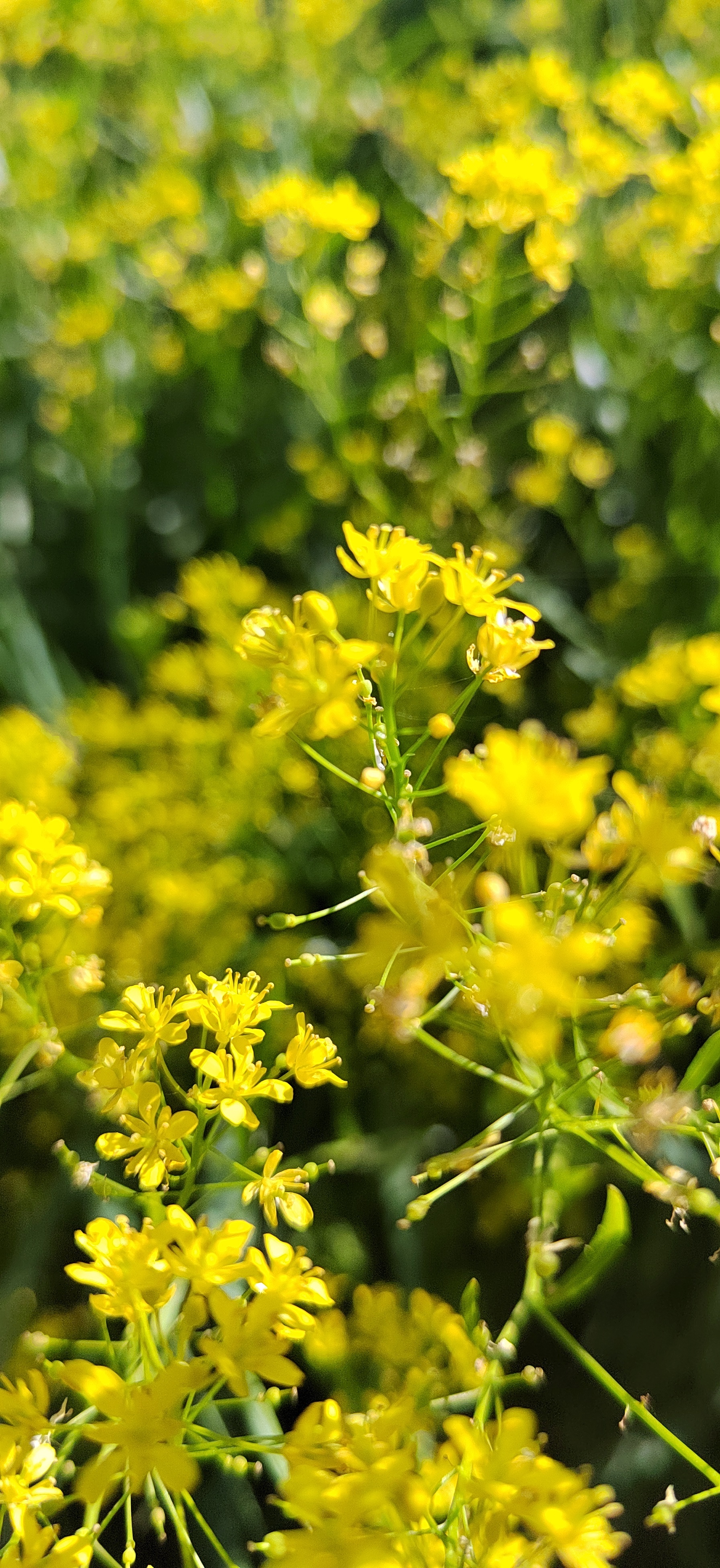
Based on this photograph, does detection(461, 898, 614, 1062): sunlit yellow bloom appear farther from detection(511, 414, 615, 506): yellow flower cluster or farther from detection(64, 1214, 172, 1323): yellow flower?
detection(511, 414, 615, 506): yellow flower cluster

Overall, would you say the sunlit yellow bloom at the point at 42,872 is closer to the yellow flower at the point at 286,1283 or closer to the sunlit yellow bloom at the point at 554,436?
the yellow flower at the point at 286,1283

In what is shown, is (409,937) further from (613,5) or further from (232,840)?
(613,5)

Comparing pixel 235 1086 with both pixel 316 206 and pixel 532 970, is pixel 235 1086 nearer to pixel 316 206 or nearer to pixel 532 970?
pixel 532 970

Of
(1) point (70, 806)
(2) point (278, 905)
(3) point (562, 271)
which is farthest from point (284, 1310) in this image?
(3) point (562, 271)

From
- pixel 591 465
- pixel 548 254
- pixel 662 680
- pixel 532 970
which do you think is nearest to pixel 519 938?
pixel 532 970

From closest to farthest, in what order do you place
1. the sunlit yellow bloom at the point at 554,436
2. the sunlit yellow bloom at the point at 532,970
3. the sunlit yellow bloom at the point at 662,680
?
the sunlit yellow bloom at the point at 532,970 → the sunlit yellow bloom at the point at 662,680 → the sunlit yellow bloom at the point at 554,436

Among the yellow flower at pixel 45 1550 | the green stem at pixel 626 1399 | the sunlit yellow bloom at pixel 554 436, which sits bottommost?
the green stem at pixel 626 1399

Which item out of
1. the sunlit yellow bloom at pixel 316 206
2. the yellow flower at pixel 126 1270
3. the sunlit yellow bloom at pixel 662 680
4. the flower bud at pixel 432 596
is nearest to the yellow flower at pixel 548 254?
the sunlit yellow bloom at pixel 316 206
